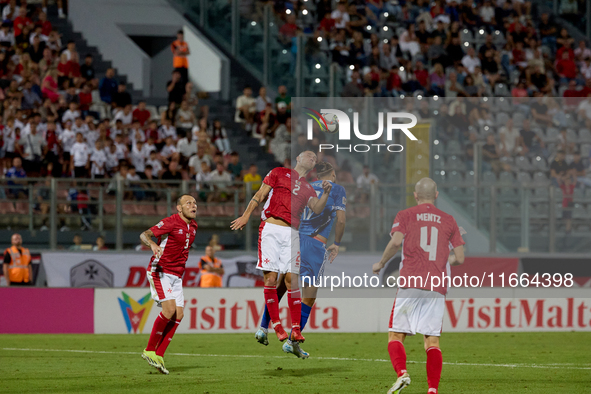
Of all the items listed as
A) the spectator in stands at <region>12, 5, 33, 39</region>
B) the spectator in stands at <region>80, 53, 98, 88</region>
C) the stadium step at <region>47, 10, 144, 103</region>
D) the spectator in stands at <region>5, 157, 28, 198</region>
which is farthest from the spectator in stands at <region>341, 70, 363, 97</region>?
the spectator in stands at <region>12, 5, 33, 39</region>

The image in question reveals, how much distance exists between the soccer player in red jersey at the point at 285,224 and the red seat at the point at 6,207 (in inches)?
332

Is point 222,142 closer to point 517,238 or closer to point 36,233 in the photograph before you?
point 36,233

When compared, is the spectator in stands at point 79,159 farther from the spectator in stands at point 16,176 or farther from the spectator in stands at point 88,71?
the spectator in stands at point 88,71

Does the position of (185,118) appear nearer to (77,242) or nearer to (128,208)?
(128,208)

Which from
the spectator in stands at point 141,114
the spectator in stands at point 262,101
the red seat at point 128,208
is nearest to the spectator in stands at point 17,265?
the red seat at point 128,208

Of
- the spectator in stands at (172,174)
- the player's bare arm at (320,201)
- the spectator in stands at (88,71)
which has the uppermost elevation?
the spectator in stands at (88,71)

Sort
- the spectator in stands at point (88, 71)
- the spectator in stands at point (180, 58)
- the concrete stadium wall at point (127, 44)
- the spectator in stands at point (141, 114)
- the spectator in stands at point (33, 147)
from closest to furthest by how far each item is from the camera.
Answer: the spectator in stands at point (33, 147), the spectator in stands at point (141, 114), the spectator in stands at point (88, 71), the spectator in stands at point (180, 58), the concrete stadium wall at point (127, 44)

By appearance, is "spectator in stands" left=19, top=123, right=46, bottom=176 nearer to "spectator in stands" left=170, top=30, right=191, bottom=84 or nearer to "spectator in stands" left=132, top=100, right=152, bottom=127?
"spectator in stands" left=132, top=100, right=152, bottom=127

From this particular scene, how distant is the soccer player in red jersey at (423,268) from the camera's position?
8219mm

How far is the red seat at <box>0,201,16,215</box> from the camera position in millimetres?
17562

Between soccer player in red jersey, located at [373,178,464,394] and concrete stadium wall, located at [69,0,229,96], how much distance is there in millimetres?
16399

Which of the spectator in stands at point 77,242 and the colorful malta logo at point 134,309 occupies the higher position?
the spectator in stands at point 77,242

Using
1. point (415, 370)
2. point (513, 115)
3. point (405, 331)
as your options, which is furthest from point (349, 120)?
point (405, 331)

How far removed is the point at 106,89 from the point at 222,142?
10.0ft
